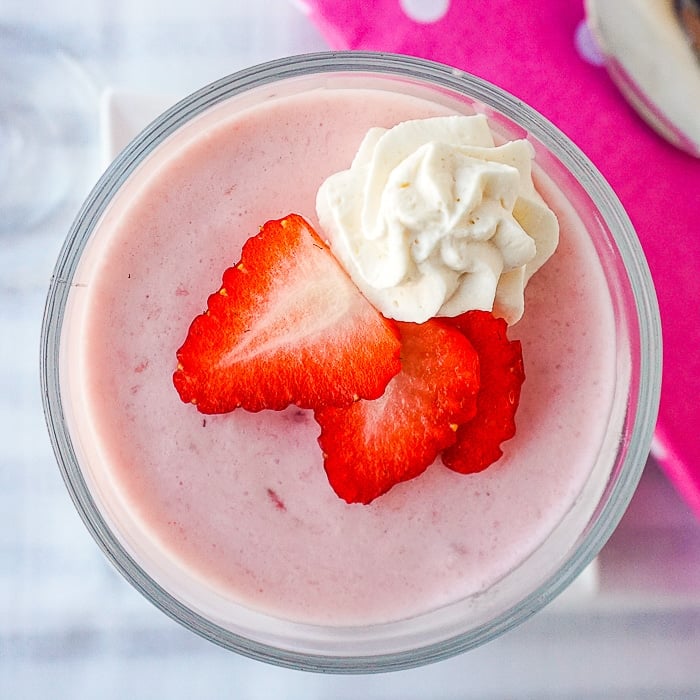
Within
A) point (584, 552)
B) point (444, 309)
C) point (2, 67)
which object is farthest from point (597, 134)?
point (2, 67)

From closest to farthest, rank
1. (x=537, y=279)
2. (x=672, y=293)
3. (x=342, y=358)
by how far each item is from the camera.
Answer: (x=342, y=358), (x=537, y=279), (x=672, y=293)

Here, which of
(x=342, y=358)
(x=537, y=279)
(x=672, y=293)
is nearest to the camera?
(x=342, y=358)

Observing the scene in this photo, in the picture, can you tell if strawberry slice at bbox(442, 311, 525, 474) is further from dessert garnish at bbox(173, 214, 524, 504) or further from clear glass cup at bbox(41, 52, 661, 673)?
clear glass cup at bbox(41, 52, 661, 673)

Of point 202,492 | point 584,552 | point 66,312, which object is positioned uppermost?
point 66,312

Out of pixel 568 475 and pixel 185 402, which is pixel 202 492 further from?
pixel 568 475

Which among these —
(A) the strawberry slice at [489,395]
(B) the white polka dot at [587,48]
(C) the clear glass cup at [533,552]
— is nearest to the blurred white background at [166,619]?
(C) the clear glass cup at [533,552]

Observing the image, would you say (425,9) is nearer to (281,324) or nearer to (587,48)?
(587,48)
